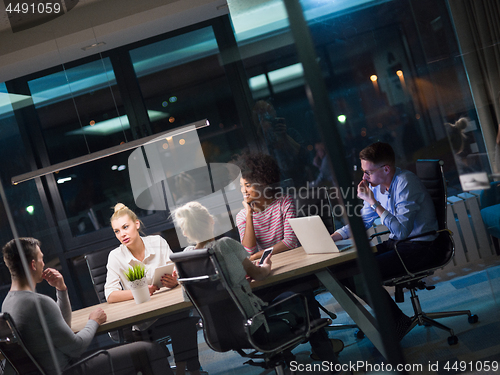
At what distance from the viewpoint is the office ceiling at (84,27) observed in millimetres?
2953

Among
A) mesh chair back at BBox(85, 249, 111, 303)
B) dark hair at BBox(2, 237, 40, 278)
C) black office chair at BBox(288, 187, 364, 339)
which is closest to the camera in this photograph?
black office chair at BBox(288, 187, 364, 339)

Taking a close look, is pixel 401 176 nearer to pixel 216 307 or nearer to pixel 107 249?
pixel 216 307

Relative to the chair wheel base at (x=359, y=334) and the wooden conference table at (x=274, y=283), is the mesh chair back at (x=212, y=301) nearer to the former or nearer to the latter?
the wooden conference table at (x=274, y=283)

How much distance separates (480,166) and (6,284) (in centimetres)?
345

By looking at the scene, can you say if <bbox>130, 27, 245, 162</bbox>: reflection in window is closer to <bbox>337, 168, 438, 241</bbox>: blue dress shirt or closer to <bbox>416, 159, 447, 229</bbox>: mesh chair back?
<bbox>337, 168, 438, 241</bbox>: blue dress shirt

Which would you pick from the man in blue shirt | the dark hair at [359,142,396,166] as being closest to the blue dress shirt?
the man in blue shirt

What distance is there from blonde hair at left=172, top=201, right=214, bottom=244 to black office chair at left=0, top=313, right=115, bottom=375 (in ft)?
3.68

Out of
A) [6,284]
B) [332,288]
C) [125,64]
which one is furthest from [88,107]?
[332,288]

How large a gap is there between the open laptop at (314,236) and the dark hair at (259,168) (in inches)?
14.7

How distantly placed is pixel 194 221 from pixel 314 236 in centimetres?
89

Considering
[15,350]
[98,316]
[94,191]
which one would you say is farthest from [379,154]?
[15,350]

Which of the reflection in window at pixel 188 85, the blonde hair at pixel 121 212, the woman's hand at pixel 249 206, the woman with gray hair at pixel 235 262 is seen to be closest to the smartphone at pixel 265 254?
the woman with gray hair at pixel 235 262

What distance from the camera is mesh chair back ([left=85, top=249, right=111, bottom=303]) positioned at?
111 inches

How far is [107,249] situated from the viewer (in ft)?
9.48
